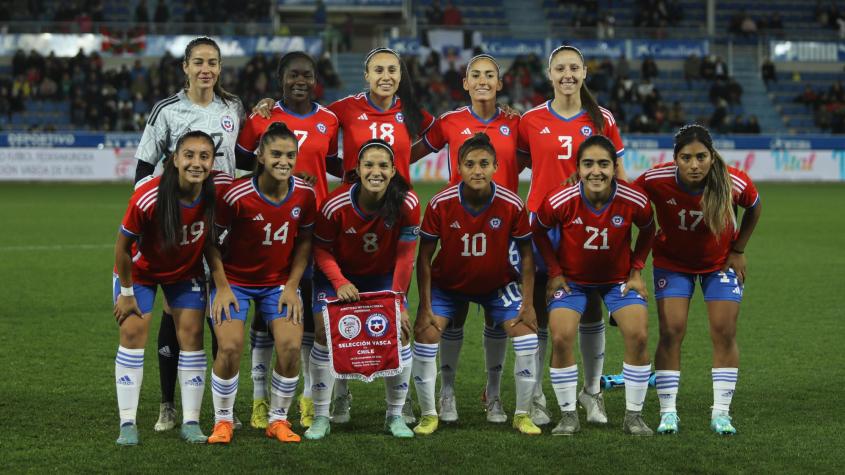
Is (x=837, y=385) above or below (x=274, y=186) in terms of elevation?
below


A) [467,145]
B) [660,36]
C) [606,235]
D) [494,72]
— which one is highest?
[660,36]

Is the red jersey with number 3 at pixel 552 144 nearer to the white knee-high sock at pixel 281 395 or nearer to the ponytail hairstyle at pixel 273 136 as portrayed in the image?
the ponytail hairstyle at pixel 273 136

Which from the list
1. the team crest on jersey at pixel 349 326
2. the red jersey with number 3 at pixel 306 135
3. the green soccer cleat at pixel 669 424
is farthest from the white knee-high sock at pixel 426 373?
the green soccer cleat at pixel 669 424

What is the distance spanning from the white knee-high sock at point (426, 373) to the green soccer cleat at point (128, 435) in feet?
5.01

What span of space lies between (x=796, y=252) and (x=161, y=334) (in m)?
10.6

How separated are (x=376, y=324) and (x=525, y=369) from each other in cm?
88

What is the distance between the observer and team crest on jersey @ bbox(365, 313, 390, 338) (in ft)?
19.3

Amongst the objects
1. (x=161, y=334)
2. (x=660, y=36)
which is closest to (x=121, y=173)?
(x=660, y=36)

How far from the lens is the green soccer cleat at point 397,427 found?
5859 millimetres

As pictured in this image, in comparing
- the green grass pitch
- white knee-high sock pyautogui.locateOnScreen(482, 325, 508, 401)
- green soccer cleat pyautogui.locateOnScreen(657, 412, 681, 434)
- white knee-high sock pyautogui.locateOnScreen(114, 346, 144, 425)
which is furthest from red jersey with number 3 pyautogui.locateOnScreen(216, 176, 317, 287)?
green soccer cleat pyautogui.locateOnScreen(657, 412, 681, 434)

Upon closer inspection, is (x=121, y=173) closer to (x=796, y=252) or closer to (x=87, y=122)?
(x=87, y=122)

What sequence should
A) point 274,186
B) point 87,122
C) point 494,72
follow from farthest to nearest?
point 87,122 → point 494,72 → point 274,186

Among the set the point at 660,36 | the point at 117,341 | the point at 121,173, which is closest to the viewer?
the point at 117,341

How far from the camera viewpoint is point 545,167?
21.6 feet
